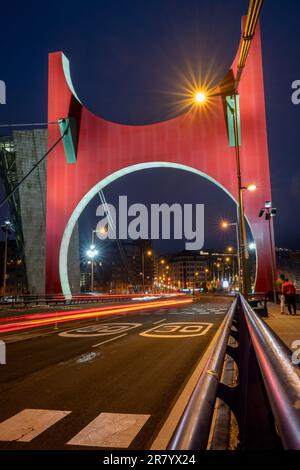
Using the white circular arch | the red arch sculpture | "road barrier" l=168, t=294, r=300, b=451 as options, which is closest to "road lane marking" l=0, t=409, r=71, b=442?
"road barrier" l=168, t=294, r=300, b=451

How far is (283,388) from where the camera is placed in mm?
1167

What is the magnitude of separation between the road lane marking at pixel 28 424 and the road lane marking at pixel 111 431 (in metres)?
0.39

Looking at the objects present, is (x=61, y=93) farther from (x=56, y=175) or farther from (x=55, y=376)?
(x=55, y=376)

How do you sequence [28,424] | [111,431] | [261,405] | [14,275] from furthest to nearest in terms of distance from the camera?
1. [14,275]
2. [28,424]
3. [111,431]
4. [261,405]

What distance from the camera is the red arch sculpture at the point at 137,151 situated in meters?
29.8

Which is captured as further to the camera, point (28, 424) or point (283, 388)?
point (28, 424)

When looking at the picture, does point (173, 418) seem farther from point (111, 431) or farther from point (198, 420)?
point (198, 420)

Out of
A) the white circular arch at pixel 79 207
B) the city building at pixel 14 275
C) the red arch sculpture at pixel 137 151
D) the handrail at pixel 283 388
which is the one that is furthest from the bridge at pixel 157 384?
the city building at pixel 14 275

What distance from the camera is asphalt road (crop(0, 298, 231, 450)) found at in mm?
3314

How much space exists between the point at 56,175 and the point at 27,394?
101ft

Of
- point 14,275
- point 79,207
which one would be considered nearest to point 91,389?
point 79,207

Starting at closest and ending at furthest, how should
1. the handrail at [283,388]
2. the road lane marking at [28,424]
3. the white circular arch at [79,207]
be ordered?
the handrail at [283,388], the road lane marking at [28,424], the white circular arch at [79,207]

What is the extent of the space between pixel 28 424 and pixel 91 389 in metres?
1.42

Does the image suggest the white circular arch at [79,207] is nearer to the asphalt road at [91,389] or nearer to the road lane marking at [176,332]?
the road lane marking at [176,332]
